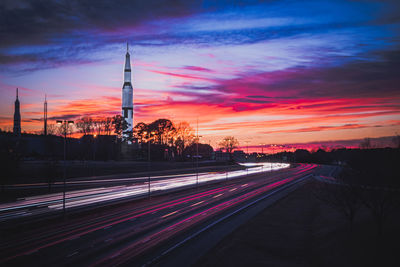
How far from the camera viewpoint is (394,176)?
23.8 m

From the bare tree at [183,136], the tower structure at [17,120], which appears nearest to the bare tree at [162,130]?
the bare tree at [183,136]

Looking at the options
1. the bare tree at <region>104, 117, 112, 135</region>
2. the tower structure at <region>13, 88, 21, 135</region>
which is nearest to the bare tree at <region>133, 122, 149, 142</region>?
the bare tree at <region>104, 117, 112, 135</region>

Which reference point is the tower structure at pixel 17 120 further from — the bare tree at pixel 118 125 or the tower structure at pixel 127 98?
the tower structure at pixel 127 98

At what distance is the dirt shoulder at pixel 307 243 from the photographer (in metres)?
14.2

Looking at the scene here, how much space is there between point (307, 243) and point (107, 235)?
1162cm

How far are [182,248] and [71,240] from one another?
20.3 ft

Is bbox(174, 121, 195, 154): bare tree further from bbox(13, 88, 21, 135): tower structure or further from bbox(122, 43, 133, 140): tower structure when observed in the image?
bbox(13, 88, 21, 135): tower structure

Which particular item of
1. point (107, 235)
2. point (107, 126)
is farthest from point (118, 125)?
point (107, 235)

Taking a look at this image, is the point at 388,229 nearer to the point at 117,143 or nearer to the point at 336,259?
the point at 336,259

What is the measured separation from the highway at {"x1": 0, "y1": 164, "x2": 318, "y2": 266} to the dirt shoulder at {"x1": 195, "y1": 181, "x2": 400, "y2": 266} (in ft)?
10.0

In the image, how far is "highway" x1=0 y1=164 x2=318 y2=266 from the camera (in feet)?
45.8

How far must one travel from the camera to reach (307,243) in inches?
703

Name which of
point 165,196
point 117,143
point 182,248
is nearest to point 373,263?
point 182,248

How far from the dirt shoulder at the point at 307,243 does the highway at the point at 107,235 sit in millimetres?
3057
